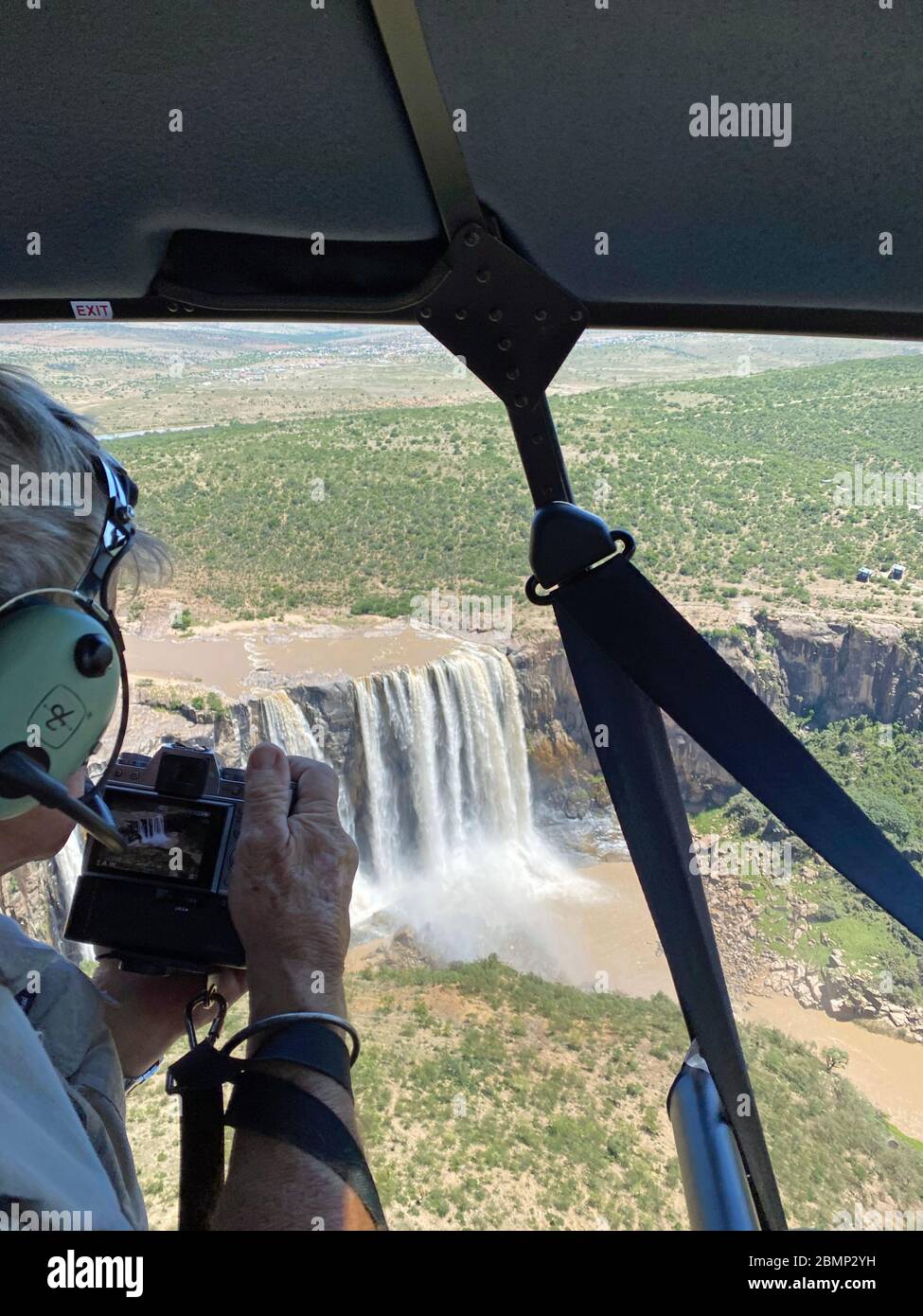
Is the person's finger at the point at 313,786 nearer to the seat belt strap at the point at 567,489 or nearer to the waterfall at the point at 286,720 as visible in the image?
the seat belt strap at the point at 567,489

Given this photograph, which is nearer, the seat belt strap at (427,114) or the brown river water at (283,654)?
the seat belt strap at (427,114)

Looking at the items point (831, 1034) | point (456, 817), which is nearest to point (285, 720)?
point (456, 817)

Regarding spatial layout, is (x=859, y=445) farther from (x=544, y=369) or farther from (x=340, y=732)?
(x=340, y=732)

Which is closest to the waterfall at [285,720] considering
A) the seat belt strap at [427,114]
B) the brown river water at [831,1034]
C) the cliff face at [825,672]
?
the cliff face at [825,672]

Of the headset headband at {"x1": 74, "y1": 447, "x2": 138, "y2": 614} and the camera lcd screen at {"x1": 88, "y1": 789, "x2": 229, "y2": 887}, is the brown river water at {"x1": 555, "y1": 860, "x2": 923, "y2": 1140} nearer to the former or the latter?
the camera lcd screen at {"x1": 88, "y1": 789, "x2": 229, "y2": 887}

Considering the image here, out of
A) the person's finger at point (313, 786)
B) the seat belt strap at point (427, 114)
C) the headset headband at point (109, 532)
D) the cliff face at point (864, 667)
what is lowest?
the cliff face at point (864, 667)

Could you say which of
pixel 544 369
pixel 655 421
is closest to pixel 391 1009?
pixel 655 421

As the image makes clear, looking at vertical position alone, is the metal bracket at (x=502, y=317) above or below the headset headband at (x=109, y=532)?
above
